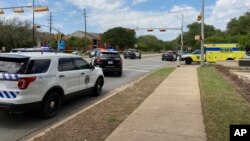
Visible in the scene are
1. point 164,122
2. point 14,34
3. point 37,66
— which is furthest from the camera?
point 14,34

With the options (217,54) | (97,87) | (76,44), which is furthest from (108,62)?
(76,44)

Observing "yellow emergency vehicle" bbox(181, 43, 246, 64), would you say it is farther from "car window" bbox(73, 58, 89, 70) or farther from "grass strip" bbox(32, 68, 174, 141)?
"car window" bbox(73, 58, 89, 70)

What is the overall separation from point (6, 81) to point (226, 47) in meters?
34.4

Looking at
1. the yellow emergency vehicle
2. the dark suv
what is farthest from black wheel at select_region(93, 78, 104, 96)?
the yellow emergency vehicle

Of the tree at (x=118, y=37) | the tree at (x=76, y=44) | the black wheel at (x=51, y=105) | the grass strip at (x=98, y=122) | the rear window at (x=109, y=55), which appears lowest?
the grass strip at (x=98, y=122)

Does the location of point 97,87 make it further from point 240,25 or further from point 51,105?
point 240,25

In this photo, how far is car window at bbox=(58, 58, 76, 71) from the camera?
875cm

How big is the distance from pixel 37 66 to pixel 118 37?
359ft

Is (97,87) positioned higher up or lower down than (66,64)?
lower down

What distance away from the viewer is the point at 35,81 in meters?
7.41

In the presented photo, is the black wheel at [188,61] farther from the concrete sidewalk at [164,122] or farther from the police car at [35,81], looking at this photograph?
the police car at [35,81]

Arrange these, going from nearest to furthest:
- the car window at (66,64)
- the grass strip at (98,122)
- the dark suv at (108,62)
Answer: the grass strip at (98,122) → the car window at (66,64) → the dark suv at (108,62)

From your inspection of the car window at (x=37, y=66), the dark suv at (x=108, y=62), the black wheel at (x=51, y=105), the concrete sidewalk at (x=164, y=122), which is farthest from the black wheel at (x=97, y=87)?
the dark suv at (x=108, y=62)

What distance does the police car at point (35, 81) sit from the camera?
23.6 feet
